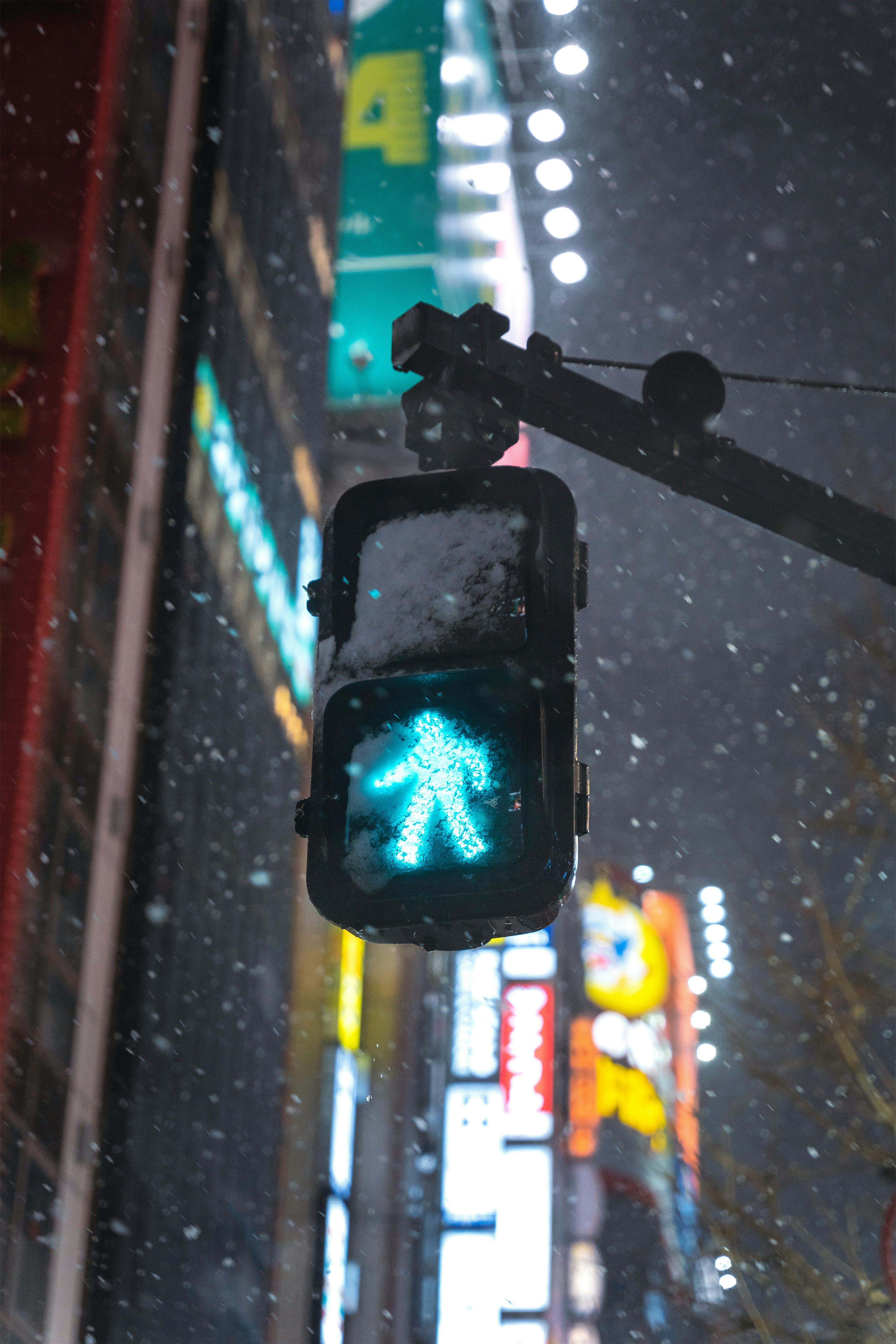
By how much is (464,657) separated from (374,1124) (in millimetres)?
35163

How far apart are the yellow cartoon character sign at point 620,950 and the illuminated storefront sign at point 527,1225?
2203 centimetres

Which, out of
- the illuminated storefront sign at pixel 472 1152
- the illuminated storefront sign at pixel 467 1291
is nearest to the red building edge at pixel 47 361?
the illuminated storefront sign at pixel 467 1291

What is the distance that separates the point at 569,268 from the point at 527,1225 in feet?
134

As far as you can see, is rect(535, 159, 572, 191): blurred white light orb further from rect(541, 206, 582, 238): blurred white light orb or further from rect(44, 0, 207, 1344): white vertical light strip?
rect(44, 0, 207, 1344): white vertical light strip

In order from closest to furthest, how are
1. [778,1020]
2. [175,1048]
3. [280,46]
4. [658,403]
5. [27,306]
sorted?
[658,403]
[778,1020]
[27,306]
[175,1048]
[280,46]

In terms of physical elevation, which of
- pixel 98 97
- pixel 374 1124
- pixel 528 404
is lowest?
pixel 374 1124

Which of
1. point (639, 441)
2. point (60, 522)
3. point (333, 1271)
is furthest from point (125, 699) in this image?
point (333, 1271)

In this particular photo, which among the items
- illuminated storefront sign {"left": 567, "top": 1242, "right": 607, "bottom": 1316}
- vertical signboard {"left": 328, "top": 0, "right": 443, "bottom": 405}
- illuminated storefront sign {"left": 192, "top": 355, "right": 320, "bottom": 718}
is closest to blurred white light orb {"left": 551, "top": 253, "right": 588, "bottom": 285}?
vertical signboard {"left": 328, "top": 0, "right": 443, "bottom": 405}

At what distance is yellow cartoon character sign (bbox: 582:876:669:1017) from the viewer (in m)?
51.1

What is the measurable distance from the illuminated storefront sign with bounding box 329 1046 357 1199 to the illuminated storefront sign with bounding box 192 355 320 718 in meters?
8.36

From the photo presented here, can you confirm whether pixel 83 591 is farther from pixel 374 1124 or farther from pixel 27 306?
pixel 374 1124

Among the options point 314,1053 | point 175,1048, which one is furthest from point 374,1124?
point 175,1048

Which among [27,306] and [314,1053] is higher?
[27,306]

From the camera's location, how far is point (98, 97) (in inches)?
672
